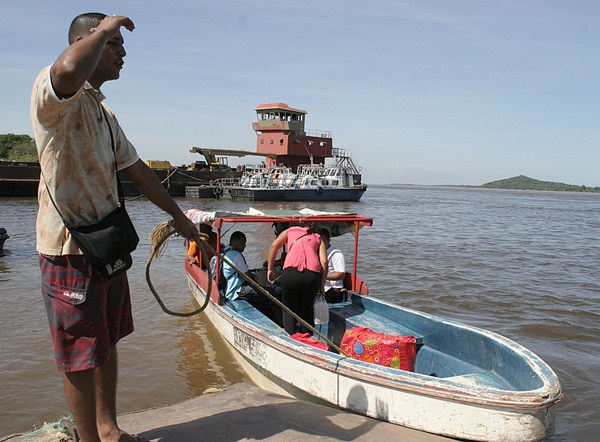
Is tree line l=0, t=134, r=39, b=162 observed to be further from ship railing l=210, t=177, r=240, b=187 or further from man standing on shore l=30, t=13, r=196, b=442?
man standing on shore l=30, t=13, r=196, b=442

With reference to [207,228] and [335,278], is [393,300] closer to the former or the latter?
[335,278]

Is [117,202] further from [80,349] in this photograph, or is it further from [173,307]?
[173,307]

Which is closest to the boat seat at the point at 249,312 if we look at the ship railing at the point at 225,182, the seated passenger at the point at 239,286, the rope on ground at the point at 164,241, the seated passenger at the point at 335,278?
the seated passenger at the point at 239,286

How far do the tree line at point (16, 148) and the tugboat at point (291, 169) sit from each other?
2644 centimetres

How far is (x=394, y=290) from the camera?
1218 centimetres

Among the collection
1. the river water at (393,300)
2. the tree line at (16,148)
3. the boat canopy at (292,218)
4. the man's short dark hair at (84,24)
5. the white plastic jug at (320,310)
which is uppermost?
the tree line at (16,148)

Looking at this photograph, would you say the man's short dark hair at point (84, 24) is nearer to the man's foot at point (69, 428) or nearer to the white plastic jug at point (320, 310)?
the man's foot at point (69, 428)

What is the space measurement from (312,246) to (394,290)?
21.9 feet

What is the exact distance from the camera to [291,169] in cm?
4903

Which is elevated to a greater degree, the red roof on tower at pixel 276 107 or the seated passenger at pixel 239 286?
the red roof on tower at pixel 276 107

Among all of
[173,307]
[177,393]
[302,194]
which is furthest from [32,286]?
[302,194]

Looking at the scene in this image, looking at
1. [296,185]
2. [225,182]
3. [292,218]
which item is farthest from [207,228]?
[225,182]

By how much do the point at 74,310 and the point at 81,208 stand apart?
0.51 metres

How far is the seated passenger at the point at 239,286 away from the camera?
7.20m
